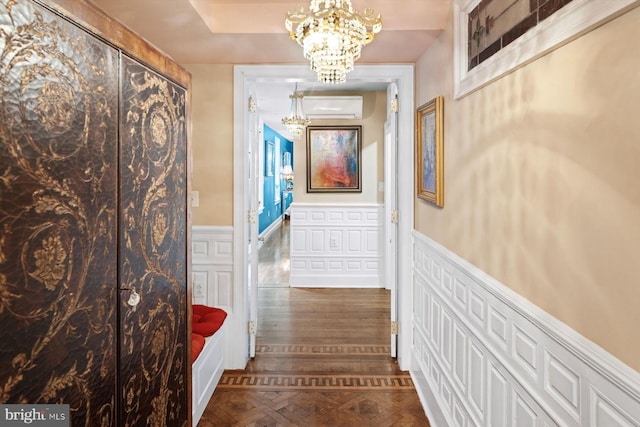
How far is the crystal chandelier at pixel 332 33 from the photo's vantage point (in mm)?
1567

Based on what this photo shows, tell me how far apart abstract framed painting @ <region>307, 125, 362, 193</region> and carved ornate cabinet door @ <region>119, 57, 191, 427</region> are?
3.97 meters

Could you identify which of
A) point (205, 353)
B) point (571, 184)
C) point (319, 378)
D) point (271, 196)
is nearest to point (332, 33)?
point (571, 184)

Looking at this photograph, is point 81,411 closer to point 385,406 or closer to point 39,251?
point 39,251

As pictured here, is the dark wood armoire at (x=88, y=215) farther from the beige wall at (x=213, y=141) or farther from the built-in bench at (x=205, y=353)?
the beige wall at (x=213, y=141)

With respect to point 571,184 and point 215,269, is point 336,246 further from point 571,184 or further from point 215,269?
point 571,184

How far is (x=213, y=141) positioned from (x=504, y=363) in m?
2.48

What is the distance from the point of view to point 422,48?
2672mm

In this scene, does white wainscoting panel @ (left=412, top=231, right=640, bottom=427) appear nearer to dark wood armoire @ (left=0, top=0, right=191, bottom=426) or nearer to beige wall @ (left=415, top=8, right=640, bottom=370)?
beige wall @ (left=415, top=8, right=640, bottom=370)

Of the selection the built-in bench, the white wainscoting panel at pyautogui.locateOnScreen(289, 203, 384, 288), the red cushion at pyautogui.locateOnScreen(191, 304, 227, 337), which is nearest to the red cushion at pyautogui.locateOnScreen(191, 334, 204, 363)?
the built-in bench

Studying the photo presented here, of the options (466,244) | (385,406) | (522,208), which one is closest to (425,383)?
(385,406)

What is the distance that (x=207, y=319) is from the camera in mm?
2811

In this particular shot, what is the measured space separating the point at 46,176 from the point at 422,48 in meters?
2.47

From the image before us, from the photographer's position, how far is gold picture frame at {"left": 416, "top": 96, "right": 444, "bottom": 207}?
2297 millimetres

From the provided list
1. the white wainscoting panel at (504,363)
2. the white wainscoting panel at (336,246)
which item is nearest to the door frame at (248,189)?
the white wainscoting panel at (504,363)
